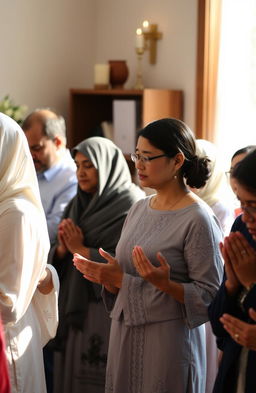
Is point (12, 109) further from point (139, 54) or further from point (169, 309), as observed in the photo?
point (169, 309)

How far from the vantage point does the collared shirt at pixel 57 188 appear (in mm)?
3799

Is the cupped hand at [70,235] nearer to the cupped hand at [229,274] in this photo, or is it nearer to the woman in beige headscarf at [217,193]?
the woman in beige headscarf at [217,193]

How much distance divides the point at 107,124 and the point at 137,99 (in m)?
0.28

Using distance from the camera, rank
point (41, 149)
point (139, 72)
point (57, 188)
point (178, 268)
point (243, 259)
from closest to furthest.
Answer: point (243, 259) → point (178, 268) → point (57, 188) → point (41, 149) → point (139, 72)

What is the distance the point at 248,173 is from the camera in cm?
Result: 182

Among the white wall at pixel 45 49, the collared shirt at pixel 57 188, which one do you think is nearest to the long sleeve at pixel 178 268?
the collared shirt at pixel 57 188

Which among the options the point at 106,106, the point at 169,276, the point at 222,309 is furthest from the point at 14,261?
the point at 106,106

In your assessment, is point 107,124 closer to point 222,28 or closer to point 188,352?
point 222,28

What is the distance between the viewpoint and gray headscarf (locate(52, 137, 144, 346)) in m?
3.31

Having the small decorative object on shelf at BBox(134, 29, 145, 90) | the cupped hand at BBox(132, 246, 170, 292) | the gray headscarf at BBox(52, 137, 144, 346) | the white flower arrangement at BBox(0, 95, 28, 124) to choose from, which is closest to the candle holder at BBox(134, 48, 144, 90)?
the small decorative object on shelf at BBox(134, 29, 145, 90)

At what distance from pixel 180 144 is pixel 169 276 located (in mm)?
Result: 482

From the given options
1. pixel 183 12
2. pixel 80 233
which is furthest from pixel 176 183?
pixel 183 12

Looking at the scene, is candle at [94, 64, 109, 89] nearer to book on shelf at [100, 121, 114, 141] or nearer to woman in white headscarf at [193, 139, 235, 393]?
book on shelf at [100, 121, 114, 141]

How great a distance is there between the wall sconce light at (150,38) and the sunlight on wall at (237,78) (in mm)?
585
